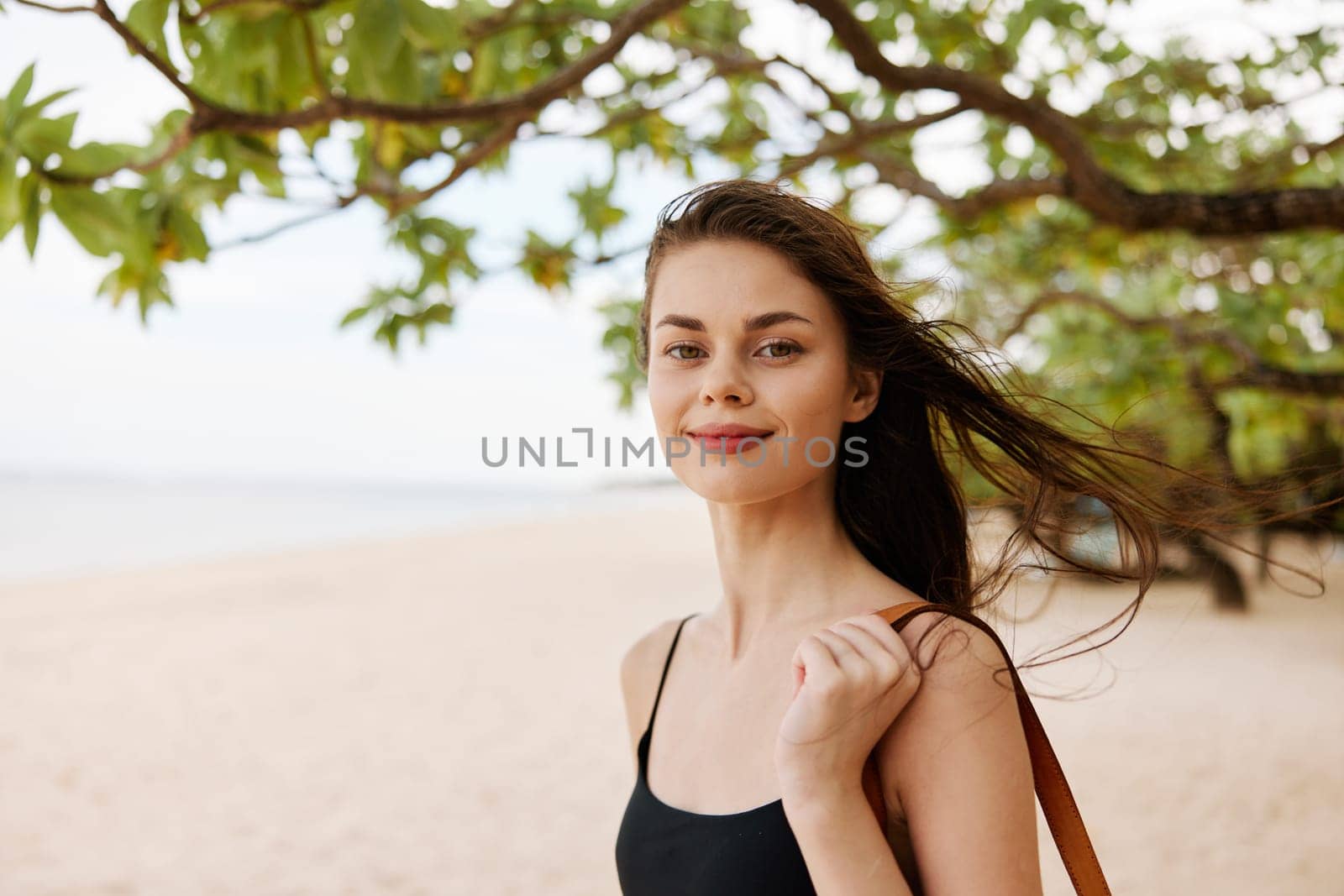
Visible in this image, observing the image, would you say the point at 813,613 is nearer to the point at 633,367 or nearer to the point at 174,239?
the point at 174,239

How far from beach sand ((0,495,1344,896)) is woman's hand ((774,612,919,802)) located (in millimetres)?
784

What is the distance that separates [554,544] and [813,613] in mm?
23002

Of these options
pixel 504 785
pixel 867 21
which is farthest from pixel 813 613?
pixel 504 785

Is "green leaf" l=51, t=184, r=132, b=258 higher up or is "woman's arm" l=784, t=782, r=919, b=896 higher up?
"green leaf" l=51, t=184, r=132, b=258

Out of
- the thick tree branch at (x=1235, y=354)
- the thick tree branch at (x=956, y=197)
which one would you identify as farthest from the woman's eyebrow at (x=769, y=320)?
the thick tree branch at (x=956, y=197)

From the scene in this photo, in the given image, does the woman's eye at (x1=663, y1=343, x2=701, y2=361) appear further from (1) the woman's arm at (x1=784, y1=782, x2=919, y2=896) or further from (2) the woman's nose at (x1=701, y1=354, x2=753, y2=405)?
(1) the woman's arm at (x1=784, y1=782, x2=919, y2=896)

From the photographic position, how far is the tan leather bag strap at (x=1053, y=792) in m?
1.44

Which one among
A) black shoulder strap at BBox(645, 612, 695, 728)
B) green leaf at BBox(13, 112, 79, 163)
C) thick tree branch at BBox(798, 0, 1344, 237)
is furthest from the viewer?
thick tree branch at BBox(798, 0, 1344, 237)

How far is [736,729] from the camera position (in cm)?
162

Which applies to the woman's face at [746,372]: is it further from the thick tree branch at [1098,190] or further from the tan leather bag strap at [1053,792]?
the thick tree branch at [1098,190]

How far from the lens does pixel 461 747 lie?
8016mm

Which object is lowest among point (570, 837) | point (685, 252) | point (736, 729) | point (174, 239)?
point (570, 837)

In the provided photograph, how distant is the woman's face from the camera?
153cm

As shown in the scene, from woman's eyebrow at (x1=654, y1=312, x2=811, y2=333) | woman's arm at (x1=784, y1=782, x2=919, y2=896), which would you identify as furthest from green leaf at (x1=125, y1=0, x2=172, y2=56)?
woman's arm at (x1=784, y1=782, x2=919, y2=896)
